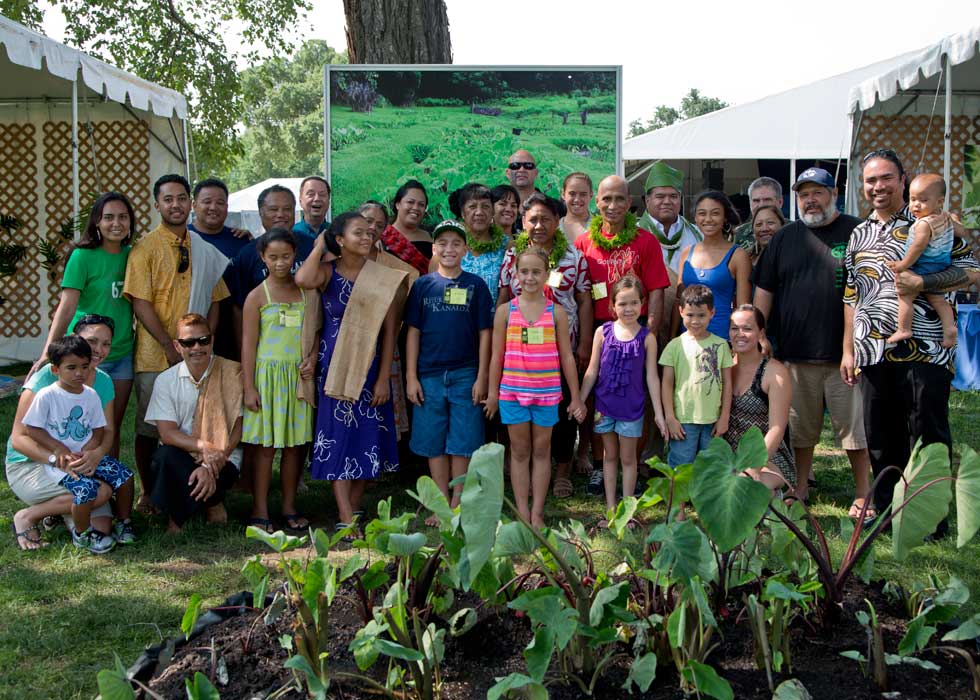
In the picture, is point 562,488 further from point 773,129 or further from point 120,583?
point 773,129

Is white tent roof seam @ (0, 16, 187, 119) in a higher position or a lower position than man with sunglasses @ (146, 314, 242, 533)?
higher

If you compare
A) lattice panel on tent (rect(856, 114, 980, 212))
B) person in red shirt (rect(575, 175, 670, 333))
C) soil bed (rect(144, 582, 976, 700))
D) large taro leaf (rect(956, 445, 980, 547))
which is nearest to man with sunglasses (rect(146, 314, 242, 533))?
soil bed (rect(144, 582, 976, 700))

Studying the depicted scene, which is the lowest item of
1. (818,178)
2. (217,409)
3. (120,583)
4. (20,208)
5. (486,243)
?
(120,583)

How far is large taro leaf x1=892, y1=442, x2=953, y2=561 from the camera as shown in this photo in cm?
259

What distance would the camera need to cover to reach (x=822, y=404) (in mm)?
4707

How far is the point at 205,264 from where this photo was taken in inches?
193

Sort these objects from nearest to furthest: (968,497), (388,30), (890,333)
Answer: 1. (968,497)
2. (890,333)
3. (388,30)

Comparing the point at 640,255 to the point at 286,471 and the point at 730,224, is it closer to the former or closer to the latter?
the point at 730,224

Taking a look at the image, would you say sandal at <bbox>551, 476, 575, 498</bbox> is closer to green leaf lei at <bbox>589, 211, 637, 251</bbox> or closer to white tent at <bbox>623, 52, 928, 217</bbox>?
green leaf lei at <bbox>589, 211, 637, 251</bbox>

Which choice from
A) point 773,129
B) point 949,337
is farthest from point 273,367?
point 773,129

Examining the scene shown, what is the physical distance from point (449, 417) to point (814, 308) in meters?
1.92

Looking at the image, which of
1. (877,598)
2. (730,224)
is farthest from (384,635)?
(730,224)

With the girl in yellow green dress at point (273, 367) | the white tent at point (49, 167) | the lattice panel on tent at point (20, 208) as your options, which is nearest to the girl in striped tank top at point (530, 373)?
the girl in yellow green dress at point (273, 367)

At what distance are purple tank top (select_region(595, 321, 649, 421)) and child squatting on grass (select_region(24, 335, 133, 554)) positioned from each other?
95.8 inches
